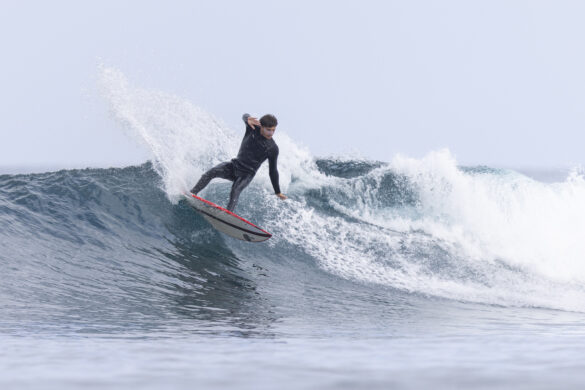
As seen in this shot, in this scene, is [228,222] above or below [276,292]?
above

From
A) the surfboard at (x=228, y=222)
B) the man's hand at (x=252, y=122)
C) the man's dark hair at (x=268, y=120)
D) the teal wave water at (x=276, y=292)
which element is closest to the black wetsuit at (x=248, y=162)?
the man's hand at (x=252, y=122)

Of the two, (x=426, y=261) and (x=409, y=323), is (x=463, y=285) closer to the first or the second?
(x=426, y=261)

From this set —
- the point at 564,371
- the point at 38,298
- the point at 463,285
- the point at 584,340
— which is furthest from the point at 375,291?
the point at 564,371

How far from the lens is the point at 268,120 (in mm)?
9531

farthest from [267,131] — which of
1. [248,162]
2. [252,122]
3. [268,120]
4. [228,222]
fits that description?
[228,222]

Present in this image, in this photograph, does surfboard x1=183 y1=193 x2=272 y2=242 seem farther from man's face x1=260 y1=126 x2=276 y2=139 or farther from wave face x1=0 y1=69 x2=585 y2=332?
man's face x1=260 y1=126 x2=276 y2=139

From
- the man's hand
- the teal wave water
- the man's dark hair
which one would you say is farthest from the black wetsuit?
the teal wave water

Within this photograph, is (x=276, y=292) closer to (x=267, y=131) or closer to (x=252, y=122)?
(x=267, y=131)

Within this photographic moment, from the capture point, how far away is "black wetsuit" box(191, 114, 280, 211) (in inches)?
390

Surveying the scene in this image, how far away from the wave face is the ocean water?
0.04m

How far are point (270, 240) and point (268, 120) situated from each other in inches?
97.0

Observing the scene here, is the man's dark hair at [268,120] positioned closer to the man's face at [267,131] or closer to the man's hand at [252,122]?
the man's face at [267,131]

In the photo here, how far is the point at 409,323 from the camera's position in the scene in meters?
6.91

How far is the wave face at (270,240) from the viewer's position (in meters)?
7.64
